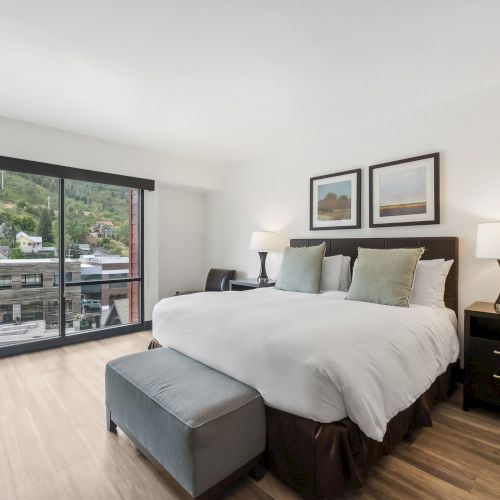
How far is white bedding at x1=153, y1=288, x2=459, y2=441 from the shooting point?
1.40 meters

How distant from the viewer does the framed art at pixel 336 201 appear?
11.3ft

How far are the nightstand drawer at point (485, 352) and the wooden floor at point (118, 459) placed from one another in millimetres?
389

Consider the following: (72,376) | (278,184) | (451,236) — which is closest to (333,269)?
(451,236)

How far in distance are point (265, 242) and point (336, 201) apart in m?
1.01

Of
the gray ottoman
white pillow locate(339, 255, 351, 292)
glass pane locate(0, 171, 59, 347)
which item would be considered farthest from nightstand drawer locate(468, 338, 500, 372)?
glass pane locate(0, 171, 59, 347)

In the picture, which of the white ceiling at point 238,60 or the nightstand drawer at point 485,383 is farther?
the nightstand drawer at point 485,383

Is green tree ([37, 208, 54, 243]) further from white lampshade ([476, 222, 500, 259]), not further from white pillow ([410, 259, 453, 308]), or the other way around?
white lampshade ([476, 222, 500, 259])

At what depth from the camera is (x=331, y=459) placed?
140 centimetres

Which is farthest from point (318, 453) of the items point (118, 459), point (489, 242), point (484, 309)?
point (489, 242)

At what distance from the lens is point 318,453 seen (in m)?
1.40

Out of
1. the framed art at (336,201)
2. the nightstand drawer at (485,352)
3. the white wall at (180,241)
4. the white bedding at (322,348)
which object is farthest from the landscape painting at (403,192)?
the white wall at (180,241)

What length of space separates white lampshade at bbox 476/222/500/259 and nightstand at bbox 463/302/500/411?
0.40 m

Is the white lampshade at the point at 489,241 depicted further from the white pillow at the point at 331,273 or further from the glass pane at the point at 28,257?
the glass pane at the point at 28,257

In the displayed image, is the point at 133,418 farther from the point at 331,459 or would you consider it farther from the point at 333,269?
the point at 333,269
